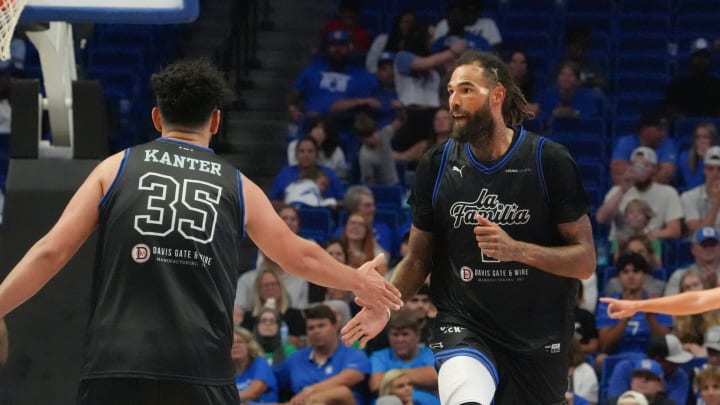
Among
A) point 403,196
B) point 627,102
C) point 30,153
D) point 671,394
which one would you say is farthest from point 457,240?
point 627,102

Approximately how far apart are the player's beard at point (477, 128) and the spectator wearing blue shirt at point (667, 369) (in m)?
4.03

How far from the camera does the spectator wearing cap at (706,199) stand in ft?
40.4

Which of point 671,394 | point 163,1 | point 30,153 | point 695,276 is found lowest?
point 671,394

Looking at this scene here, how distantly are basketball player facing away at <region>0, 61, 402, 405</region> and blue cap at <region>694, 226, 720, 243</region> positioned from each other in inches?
281

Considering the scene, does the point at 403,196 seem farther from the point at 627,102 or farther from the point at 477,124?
the point at 477,124

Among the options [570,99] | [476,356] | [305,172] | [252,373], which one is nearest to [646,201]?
[570,99]

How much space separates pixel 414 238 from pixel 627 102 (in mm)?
8265

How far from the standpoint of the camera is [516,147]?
6.41 meters

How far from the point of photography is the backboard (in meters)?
6.98

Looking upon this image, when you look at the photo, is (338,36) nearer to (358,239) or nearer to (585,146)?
(585,146)

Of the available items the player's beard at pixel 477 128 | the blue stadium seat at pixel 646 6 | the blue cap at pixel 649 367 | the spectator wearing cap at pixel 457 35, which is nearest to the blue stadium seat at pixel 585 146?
the spectator wearing cap at pixel 457 35

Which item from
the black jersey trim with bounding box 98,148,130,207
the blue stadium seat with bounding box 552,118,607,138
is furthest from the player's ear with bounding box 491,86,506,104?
the blue stadium seat with bounding box 552,118,607,138

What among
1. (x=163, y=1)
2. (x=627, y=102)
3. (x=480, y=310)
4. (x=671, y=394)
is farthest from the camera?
(x=627, y=102)

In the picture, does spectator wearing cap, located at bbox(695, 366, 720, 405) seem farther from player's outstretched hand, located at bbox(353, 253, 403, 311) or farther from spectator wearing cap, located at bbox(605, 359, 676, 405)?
player's outstretched hand, located at bbox(353, 253, 403, 311)
